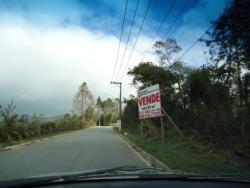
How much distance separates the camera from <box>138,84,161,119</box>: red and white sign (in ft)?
79.0

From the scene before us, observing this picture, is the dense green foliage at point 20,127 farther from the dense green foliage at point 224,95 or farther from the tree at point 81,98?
the tree at point 81,98

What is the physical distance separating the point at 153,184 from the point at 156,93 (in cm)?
2008

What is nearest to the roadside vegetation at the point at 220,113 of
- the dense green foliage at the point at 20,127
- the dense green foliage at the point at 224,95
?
the dense green foliage at the point at 224,95

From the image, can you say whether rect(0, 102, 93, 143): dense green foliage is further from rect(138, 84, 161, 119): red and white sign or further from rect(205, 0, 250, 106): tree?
rect(205, 0, 250, 106): tree

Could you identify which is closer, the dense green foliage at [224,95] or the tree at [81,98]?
the dense green foliage at [224,95]

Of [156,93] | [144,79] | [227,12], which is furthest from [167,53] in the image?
[227,12]

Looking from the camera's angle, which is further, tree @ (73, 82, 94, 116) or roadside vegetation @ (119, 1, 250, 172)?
tree @ (73, 82, 94, 116)

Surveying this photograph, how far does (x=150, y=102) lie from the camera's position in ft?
83.5

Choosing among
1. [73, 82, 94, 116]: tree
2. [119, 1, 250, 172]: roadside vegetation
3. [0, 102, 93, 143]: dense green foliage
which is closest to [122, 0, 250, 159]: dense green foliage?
[119, 1, 250, 172]: roadside vegetation

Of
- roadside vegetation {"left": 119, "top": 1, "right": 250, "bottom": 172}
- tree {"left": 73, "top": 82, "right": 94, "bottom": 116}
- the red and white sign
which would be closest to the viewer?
roadside vegetation {"left": 119, "top": 1, "right": 250, "bottom": 172}

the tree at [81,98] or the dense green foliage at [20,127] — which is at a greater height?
the tree at [81,98]

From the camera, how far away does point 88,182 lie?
427cm

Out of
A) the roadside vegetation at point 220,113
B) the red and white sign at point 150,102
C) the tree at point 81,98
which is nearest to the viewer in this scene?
the roadside vegetation at point 220,113

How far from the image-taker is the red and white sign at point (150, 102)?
79.0 ft
